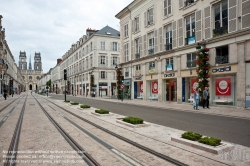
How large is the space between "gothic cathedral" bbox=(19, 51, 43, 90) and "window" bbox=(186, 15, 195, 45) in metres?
170

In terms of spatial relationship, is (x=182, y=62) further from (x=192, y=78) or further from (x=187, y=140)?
(x=187, y=140)

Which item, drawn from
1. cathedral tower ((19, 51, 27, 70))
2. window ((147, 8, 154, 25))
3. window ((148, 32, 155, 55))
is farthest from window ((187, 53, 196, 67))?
cathedral tower ((19, 51, 27, 70))

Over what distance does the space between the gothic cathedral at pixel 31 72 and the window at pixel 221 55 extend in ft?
569

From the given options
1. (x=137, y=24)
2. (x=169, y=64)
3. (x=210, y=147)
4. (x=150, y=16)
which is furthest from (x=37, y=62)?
(x=210, y=147)

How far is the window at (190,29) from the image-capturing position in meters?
20.2

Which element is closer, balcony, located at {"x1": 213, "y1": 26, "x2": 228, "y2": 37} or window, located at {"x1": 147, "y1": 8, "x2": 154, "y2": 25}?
balcony, located at {"x1": 213, "y1": 26, "x2": 228, "y2": 37}

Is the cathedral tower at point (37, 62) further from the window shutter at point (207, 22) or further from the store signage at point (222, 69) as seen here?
the store signage at point (222, 69)

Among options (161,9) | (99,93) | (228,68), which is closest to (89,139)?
(228,68)

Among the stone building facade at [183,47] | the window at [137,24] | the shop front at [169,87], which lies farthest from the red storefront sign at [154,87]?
the window at [137,24]

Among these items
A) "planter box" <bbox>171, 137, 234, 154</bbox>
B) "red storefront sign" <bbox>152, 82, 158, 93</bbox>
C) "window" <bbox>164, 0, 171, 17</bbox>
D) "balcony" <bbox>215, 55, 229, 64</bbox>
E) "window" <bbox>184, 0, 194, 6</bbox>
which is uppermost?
"window" <bbox>164, 0, 171, 17</bbox>

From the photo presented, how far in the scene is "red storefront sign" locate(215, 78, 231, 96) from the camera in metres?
16.9

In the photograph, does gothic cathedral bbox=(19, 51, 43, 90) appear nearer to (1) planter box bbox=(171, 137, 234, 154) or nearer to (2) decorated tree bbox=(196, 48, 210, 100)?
(2) decorated tree bbox=(196, 48, 210, 100)

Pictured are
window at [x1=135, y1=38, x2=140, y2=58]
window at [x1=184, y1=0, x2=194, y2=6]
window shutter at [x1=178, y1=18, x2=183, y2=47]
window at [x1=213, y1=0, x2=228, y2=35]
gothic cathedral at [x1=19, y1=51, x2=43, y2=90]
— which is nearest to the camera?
window at [x1=213, y1=0, x2=228, y2=35]

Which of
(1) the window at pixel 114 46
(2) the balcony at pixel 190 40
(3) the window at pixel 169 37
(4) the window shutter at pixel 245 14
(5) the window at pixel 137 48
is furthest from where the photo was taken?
(1) the window at pixel 114 46
